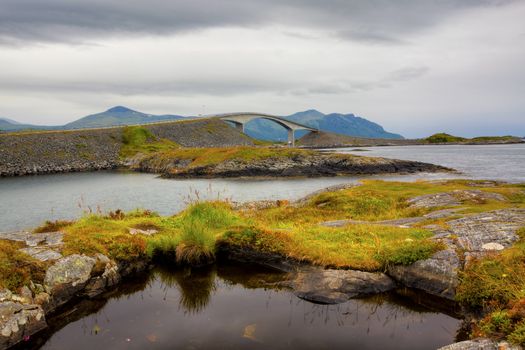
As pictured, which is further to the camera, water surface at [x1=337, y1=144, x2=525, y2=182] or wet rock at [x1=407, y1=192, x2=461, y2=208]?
water surface at [x1=337, y1=144, x2=525, y2=182]

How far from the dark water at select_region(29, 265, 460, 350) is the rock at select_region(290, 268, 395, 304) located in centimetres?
41

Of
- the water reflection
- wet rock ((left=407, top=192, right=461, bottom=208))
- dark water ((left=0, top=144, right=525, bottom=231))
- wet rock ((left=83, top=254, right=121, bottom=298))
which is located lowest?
dark water ((left=0, top=144, right=525, bottom=231))

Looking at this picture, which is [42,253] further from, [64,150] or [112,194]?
[64,150]

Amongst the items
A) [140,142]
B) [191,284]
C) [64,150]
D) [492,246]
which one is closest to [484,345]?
[492,246]

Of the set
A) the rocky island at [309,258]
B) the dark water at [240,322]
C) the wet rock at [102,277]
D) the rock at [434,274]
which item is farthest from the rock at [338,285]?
the wet rock at [102,277]

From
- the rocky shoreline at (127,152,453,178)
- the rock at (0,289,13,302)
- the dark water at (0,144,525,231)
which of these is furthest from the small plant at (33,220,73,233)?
Result: the rocky shoreline at (127,152,453,178)

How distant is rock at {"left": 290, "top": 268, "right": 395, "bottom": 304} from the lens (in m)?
14.9

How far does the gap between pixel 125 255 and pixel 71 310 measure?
12.3 ft

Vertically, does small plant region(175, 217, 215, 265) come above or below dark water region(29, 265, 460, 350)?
above

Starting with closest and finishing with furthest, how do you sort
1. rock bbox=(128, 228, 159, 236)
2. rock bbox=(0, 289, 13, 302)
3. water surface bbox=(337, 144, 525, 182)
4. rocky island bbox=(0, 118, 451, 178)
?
rock bbox=(0, 289, 13, 302), rock bbox=(128, 228, 159, 236), water surface bbox=(337, 144, 525, 182), rocky island bbox=(0, 118, 451, 178)

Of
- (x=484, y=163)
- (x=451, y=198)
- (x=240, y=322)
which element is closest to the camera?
(x=240, y=322)

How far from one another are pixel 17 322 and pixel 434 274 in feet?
47.6

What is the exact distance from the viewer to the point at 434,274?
15102 millimetres

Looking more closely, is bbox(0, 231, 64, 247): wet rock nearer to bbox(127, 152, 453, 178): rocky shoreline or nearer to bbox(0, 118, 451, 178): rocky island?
→ bbox(127, 152, 453, 178): rocky shoreline
